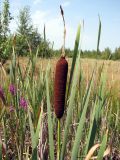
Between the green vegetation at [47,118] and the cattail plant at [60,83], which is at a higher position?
the cattail plant at [60,83]

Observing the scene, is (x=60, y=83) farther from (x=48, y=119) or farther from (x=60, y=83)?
(x=48, y=119)

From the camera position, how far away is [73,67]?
2.23 feet

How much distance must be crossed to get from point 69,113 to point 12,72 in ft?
2.45

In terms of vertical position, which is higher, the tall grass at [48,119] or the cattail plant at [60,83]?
the cattail plant at [60,83]

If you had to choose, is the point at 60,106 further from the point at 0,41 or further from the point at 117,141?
the point at 0,41

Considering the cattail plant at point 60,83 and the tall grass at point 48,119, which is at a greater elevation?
the cattail plant at point 60,83

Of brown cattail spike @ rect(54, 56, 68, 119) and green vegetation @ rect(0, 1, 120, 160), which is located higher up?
brown cattail spike @ rect(54, 56, 68, 119)

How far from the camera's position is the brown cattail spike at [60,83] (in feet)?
1.97

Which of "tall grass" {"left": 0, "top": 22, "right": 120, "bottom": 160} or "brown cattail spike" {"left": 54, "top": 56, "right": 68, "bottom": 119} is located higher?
"brown cattail spike" {"left": 54, "top": 56, "right": 68, "bottom": 119}

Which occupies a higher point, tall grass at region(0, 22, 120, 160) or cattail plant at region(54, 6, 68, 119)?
cattail plant at region(54, 6, 68, 119)

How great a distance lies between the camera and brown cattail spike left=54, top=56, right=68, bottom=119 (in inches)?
23.6

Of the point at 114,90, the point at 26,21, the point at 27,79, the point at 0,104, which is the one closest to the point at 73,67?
the point at 0,104

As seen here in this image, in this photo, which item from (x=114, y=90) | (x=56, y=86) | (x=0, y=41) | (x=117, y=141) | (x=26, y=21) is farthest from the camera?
(x=26, y=21)

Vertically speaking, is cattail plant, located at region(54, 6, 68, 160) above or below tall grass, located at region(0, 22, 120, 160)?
above
